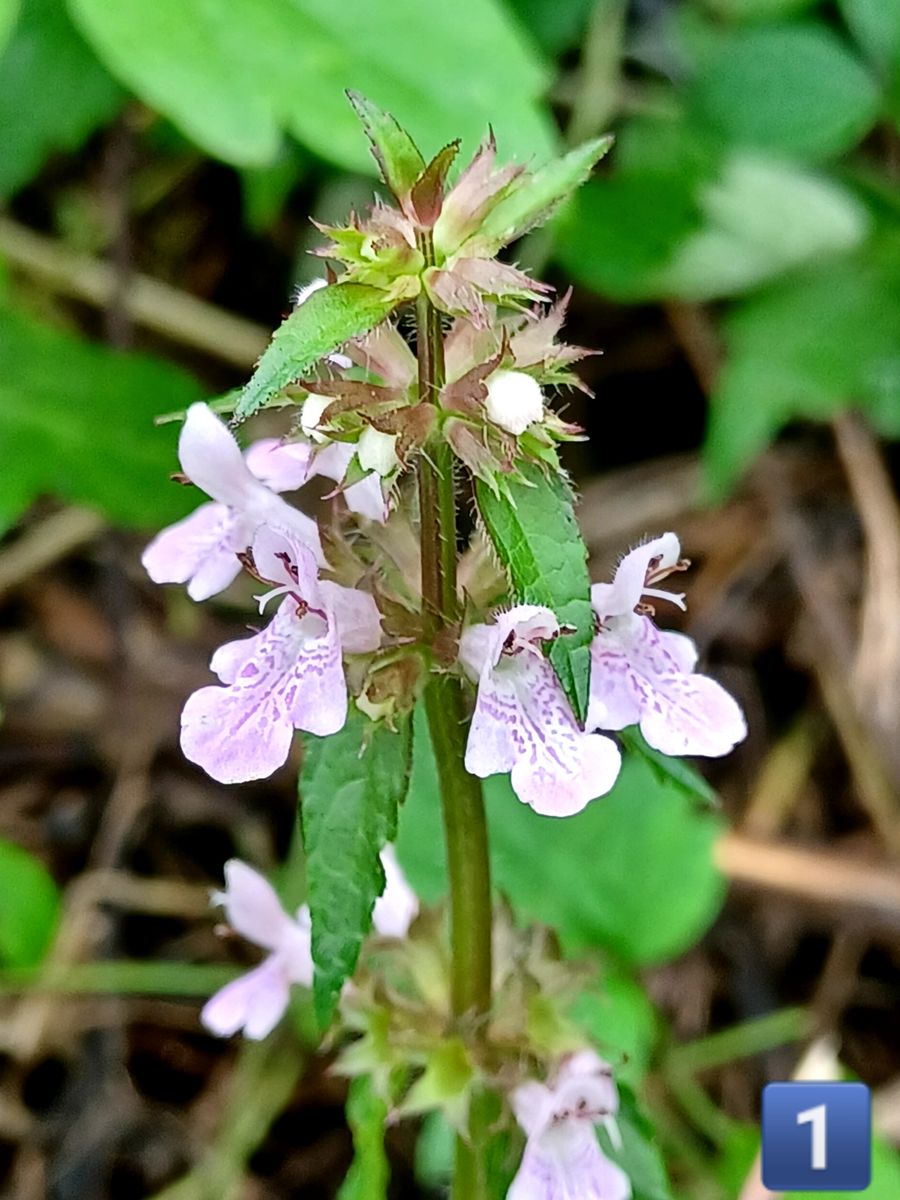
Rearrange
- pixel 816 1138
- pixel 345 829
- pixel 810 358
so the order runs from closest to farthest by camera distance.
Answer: pixel 345 829 < pixel 816 1138 < pixel 810 358

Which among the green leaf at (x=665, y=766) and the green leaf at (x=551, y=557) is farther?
the green leaf at (x=665, y=766)

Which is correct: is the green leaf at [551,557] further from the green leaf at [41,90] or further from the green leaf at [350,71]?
the green leaf at [41,90]

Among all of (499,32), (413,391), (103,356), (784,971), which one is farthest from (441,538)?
(784,971)

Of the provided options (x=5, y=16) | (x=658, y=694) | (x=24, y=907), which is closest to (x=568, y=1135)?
(x=658, y=694)

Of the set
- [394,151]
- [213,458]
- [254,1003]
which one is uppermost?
[394,151]

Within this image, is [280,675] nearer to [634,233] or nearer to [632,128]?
[634,233]

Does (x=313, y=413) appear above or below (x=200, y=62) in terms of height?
below

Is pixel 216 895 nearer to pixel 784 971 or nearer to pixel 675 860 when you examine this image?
pixel 675 860

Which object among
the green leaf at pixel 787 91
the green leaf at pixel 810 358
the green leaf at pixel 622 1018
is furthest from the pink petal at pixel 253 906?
the green leaf at pixel 787 91
